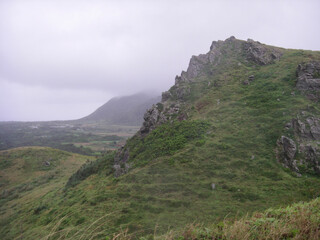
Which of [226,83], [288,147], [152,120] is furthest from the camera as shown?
[226,83]

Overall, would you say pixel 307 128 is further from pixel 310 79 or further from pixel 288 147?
pixel 310 79

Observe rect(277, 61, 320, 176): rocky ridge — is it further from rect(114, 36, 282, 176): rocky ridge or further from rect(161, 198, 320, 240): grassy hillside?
rect(114, 36, 282, 176): rocky ridge

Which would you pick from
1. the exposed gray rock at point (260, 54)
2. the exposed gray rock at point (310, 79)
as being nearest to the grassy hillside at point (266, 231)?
the exposed gray rock at point (310, 79)

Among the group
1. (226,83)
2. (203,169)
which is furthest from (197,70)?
(203,169)

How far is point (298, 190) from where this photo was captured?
32.1 feet

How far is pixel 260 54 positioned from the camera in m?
27.1

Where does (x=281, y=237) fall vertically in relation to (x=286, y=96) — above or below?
below

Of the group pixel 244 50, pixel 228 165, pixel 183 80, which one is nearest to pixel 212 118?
pixel 228 165

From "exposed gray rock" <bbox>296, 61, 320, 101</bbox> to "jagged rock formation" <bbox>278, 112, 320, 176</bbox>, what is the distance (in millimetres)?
3743

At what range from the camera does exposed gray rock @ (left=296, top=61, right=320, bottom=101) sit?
53.2ft

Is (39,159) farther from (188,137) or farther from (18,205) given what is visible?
(188,137)

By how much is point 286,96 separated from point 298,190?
11.0 meters

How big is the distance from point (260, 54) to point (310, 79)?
12.0 m

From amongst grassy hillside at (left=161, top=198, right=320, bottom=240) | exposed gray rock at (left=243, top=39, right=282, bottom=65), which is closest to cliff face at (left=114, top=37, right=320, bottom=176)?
exposed gray rock at (left=243, top=39, right=282, bottom=65)
